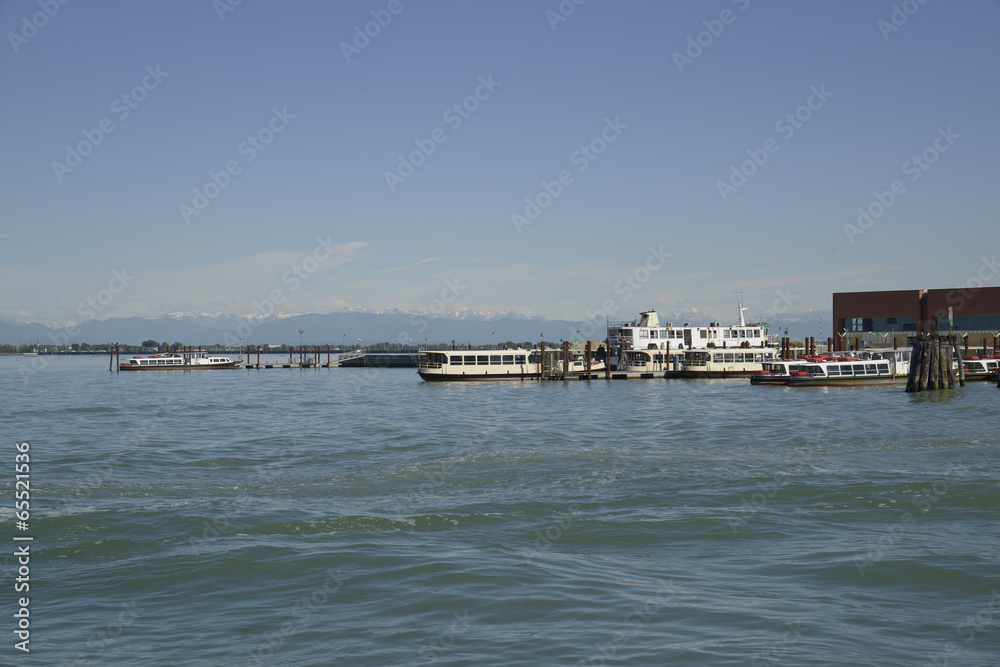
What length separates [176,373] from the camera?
108m

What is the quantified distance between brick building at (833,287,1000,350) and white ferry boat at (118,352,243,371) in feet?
279

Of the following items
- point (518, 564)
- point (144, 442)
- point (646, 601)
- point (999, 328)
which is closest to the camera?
point (646, 601)

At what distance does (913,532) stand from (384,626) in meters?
10.4

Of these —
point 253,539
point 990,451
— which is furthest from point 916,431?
point 253,539

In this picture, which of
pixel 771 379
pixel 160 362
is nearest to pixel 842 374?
pixel 771 379

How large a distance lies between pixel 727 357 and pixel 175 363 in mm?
78130

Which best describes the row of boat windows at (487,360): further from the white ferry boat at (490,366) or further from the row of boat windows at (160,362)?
the row of boat windows at (160,362)

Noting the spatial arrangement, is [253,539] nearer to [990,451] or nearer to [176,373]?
[990,451]

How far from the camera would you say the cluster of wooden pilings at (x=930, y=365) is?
54.8m

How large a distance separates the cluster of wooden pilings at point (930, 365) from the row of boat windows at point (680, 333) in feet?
88.7

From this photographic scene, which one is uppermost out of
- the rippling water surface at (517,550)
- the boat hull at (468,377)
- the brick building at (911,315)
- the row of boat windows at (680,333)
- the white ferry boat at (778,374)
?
the brick building at (911,315)

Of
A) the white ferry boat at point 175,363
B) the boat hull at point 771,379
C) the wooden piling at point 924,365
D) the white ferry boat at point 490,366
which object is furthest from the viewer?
the white ferry boat at point 175,363

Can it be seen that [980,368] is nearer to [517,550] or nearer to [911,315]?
[911,315]

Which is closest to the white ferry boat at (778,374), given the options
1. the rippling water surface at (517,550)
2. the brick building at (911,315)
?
the brick building at (911,315)
